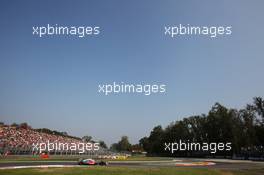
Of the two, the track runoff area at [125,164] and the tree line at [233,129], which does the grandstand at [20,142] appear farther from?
the tree line at [233,129]

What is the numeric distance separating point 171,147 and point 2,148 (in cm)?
6603

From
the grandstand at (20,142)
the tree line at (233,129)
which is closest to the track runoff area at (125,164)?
the grandstand at (20,142)

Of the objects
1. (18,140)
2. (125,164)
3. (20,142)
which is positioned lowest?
(125,164)

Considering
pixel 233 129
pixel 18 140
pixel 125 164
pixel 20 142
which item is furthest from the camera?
pixel 233 129

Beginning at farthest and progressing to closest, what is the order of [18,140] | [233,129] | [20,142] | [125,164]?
[233,129] < [18,140] < [20,142] < [125,164]

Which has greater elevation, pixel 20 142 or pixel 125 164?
pixel 20 142

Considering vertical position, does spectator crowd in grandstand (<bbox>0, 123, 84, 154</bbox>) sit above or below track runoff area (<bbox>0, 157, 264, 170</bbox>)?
above

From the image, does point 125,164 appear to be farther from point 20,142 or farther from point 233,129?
point 233,129

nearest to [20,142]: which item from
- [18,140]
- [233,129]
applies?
[18,140]

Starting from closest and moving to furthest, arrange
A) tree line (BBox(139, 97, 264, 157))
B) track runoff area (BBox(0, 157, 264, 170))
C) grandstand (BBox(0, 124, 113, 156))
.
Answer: track runoff area (BBox(0, 157, 264, 170))
grandstand (BBox(0, 124, 113, 156))
tree line (BBox(139, 97, 264, 157))

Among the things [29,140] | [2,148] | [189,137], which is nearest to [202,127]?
[189,137]

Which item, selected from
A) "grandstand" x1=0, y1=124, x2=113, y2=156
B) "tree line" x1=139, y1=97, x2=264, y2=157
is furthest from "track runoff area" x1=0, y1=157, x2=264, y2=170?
"tree line" x1=139, y1=97, x2=264, y2=157

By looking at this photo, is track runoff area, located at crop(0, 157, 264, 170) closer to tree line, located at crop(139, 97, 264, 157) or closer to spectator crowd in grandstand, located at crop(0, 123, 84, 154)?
spectator crowd in grandstand, located at crop(0, 123, 84, 154)

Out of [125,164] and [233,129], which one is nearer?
[125,164]
